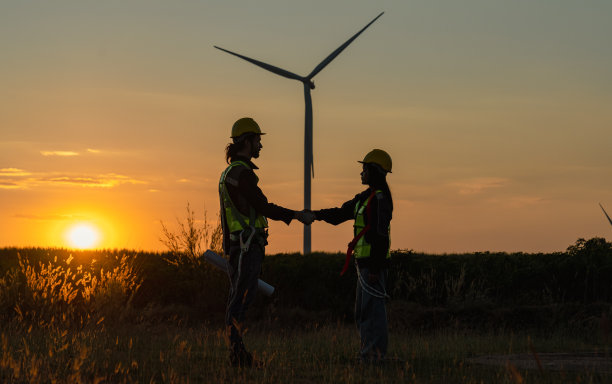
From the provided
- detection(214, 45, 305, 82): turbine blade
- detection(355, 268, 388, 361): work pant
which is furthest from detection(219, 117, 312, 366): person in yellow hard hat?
detection(214, 45, 305, 82): turbine blade

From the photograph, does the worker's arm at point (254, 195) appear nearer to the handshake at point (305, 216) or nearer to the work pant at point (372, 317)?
the handshake at point (305, 216)

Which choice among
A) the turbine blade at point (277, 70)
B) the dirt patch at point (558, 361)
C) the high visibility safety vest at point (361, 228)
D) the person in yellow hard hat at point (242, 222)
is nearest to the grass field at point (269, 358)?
the dirt patch at point (558, 361)

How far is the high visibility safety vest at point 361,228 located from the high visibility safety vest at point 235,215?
1170mm

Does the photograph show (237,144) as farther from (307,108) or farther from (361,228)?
(307,108)

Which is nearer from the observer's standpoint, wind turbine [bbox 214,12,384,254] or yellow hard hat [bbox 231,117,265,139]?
yellow hard hat [bbox 231,117,265,139]

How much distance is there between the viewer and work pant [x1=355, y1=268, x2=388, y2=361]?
29.6 feet

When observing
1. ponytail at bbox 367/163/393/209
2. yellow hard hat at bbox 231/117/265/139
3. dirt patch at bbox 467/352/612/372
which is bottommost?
dirt patch at bbox 467/352/612/372

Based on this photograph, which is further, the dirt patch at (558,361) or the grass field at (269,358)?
the dirt patch at (558,361)

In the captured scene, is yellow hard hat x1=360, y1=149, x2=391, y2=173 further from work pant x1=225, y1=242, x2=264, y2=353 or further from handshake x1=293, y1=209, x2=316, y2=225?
work pant x1=225, y1=242, x2=264, y2=353

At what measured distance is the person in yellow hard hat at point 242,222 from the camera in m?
8.51

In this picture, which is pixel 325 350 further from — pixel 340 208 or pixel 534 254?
pixel 534 254

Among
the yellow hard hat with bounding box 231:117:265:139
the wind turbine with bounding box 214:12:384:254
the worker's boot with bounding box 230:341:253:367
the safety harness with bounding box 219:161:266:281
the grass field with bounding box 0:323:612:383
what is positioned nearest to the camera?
the grass field with bounding box 0:323:612:383

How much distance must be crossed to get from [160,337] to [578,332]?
764 cm

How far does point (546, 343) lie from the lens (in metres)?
12.8
